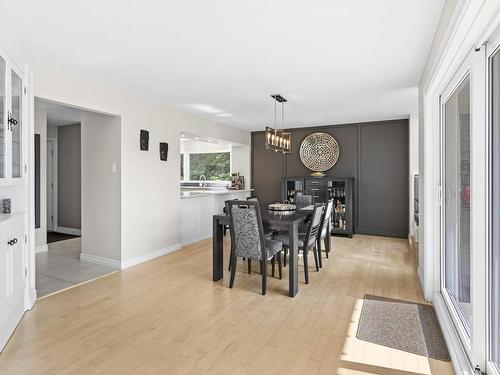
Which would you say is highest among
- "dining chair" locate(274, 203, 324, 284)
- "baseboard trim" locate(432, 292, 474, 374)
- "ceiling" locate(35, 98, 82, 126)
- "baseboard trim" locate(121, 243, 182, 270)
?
"ceiling" locate(35, 98, 82, 126)

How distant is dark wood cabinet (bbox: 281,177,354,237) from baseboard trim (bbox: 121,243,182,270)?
2.49 metres

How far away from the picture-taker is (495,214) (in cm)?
162

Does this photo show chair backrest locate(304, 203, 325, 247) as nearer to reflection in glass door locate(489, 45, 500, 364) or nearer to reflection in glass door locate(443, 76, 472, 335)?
reflection in glass door locate(443, 76, 472, 335)

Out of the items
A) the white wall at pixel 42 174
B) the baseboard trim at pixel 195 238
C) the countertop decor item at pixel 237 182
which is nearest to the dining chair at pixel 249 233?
the baseboard trim at pixel 195 238

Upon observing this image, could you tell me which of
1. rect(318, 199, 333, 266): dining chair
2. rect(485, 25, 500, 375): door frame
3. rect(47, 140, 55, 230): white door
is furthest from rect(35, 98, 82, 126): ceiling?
rect(485, 25, 500, 375): door frame

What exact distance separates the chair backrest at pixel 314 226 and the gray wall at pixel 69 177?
4796mm

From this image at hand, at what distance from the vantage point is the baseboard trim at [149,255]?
13.5 ft

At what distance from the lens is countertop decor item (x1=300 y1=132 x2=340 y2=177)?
6.47 meters

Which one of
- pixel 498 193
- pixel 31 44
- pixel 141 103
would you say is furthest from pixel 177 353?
pixel 141 103

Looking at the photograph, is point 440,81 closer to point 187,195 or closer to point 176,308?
point 176,308

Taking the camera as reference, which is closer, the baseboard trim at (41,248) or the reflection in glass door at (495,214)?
the reflection in glass door at (495,214)

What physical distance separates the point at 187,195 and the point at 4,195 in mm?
2983

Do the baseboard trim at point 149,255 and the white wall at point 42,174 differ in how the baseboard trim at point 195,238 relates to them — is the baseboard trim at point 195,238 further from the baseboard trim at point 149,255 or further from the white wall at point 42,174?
the white wall at point 42,174

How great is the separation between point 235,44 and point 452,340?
2.71 metres
